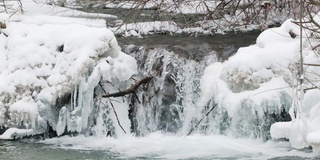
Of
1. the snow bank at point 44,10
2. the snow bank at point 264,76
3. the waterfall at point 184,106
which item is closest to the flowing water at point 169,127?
the waterfall at point 184,106

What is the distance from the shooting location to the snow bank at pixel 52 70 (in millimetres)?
7410

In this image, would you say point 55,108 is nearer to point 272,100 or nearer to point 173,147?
point 173,147

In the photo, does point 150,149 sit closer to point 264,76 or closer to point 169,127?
point 169,127

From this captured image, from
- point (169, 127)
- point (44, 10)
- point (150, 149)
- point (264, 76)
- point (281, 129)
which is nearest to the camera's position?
point (281, 129)

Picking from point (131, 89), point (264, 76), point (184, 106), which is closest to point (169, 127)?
point (184, 106)

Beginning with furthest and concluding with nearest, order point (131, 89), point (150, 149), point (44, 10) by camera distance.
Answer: point (44, 10), point (131, 89), point (150, 149)

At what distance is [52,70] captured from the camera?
7656mm

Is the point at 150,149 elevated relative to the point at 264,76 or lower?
lower

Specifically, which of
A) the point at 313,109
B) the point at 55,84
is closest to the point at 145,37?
the point at 55,84

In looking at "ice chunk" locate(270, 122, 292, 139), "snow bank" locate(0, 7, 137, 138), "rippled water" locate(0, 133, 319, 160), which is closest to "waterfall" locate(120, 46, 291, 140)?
"rippled water" locate(0, 133, 319, 160)

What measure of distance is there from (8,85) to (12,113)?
1.26 ft

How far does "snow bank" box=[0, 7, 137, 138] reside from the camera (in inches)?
292

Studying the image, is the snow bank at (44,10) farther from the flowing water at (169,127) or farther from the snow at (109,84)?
the flowing water at (169,127)

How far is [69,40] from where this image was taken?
7883mm
